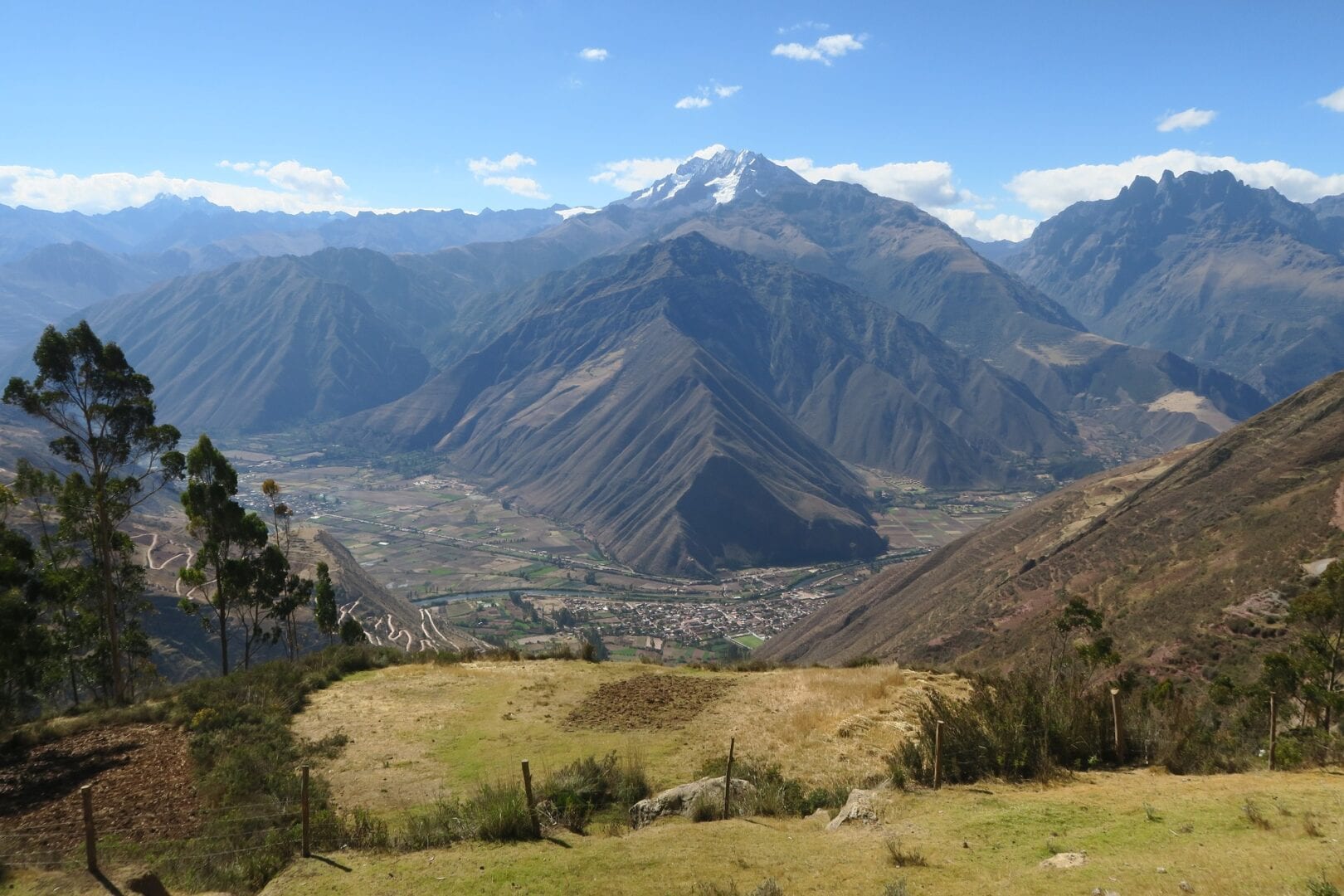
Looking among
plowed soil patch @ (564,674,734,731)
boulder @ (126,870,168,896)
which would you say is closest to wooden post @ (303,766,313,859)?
boulder @ (126,870,168,896)

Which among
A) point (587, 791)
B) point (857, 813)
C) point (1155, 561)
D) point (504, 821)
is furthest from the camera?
point (1155, 561)

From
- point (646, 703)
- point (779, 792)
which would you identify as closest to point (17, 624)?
point (646, 703)

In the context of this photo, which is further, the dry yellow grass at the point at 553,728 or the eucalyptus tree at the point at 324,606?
the eucalyptus tree at the point at 324,606

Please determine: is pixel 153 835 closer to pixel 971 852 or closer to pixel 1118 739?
pixel 971 852

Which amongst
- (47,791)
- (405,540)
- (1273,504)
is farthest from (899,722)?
(405,540)

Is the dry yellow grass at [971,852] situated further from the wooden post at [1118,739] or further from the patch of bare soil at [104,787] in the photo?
the patch of bare soil at [104,787]

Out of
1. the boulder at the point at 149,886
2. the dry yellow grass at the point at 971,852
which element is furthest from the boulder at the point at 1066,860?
the boulder at the point at 149,886

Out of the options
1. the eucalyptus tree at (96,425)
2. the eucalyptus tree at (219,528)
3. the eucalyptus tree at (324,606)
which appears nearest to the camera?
the eucalyptus tree at (96,425)

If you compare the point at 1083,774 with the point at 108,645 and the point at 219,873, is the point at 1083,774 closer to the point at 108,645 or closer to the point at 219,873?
the point at 219,873
